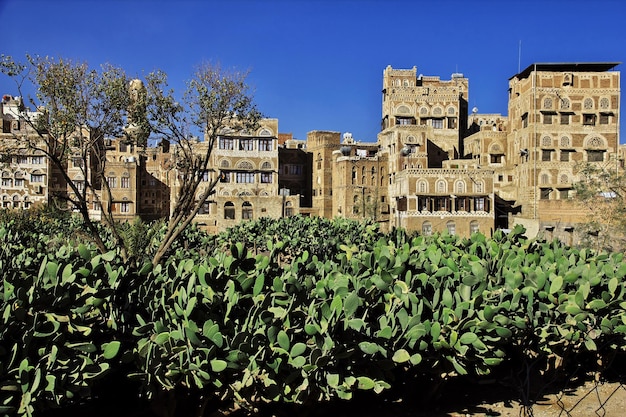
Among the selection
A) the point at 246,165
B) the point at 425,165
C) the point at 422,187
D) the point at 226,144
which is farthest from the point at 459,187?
the point at 226,144

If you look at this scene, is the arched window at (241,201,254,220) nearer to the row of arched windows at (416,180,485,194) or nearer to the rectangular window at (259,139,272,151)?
the rectangular window at (259,139,272,151)

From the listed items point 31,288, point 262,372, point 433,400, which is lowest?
point 433,400

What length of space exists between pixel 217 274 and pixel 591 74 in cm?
6000

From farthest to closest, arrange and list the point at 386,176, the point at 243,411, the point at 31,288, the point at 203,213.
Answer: the point at 386,176, the point at 203,213, the point at 243,411, the point at 31,288

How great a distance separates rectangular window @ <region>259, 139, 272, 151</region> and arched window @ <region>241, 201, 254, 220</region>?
8.29 m

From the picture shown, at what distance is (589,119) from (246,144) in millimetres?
36622

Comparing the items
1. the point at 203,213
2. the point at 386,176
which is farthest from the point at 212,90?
the point at 386,176

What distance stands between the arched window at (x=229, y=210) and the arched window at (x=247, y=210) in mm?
980

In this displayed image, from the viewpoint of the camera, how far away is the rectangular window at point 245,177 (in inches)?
2338

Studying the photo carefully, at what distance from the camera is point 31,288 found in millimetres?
7062

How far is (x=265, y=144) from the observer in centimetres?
6012

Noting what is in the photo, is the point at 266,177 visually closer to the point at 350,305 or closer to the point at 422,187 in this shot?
the point at 422,187

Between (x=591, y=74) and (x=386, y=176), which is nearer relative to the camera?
(x=591, y=74)

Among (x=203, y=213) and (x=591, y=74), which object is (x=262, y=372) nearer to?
(x=203, y=213)
